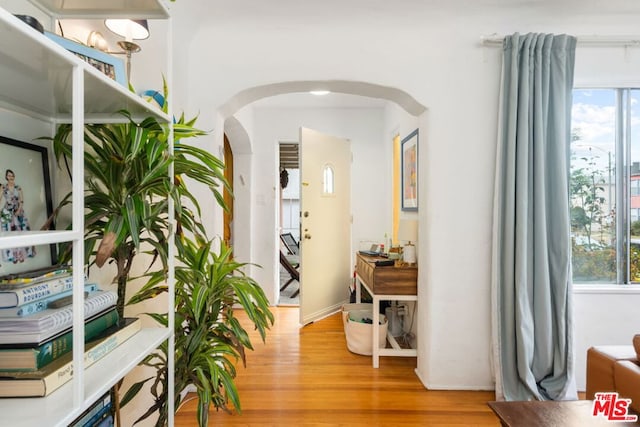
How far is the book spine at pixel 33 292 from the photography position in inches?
28.6

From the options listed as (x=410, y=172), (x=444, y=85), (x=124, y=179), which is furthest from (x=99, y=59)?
(x=410, y=172)

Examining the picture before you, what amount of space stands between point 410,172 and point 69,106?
103 inches

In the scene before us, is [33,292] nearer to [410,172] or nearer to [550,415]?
[550,415]

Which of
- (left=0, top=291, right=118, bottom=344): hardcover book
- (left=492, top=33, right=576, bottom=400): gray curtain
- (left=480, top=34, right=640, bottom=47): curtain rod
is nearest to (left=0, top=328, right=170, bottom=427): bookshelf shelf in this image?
(left=0, top=291, right=118, bottom=344): hardcover book

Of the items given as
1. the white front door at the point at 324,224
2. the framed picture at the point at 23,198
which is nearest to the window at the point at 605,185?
the white front door at the point at 324,224

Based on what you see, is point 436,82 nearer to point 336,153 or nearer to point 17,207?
point 336,153

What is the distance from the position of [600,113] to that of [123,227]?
3059 mm

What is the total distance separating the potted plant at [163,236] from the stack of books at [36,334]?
0.39 ft

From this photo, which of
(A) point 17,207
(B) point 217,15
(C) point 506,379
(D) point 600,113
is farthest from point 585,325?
(B) point 217,15

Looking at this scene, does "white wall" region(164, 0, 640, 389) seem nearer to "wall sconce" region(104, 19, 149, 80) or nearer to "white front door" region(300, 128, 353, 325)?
"wall sconce" region(104, 19, 149, 80)

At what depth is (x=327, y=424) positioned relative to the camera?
1.91 m

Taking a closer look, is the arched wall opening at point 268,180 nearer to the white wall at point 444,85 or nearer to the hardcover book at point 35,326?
the white wall at point 444,85

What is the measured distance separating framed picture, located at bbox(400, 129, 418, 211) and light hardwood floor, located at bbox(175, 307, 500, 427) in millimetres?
1365

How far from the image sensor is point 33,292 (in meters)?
0.76
